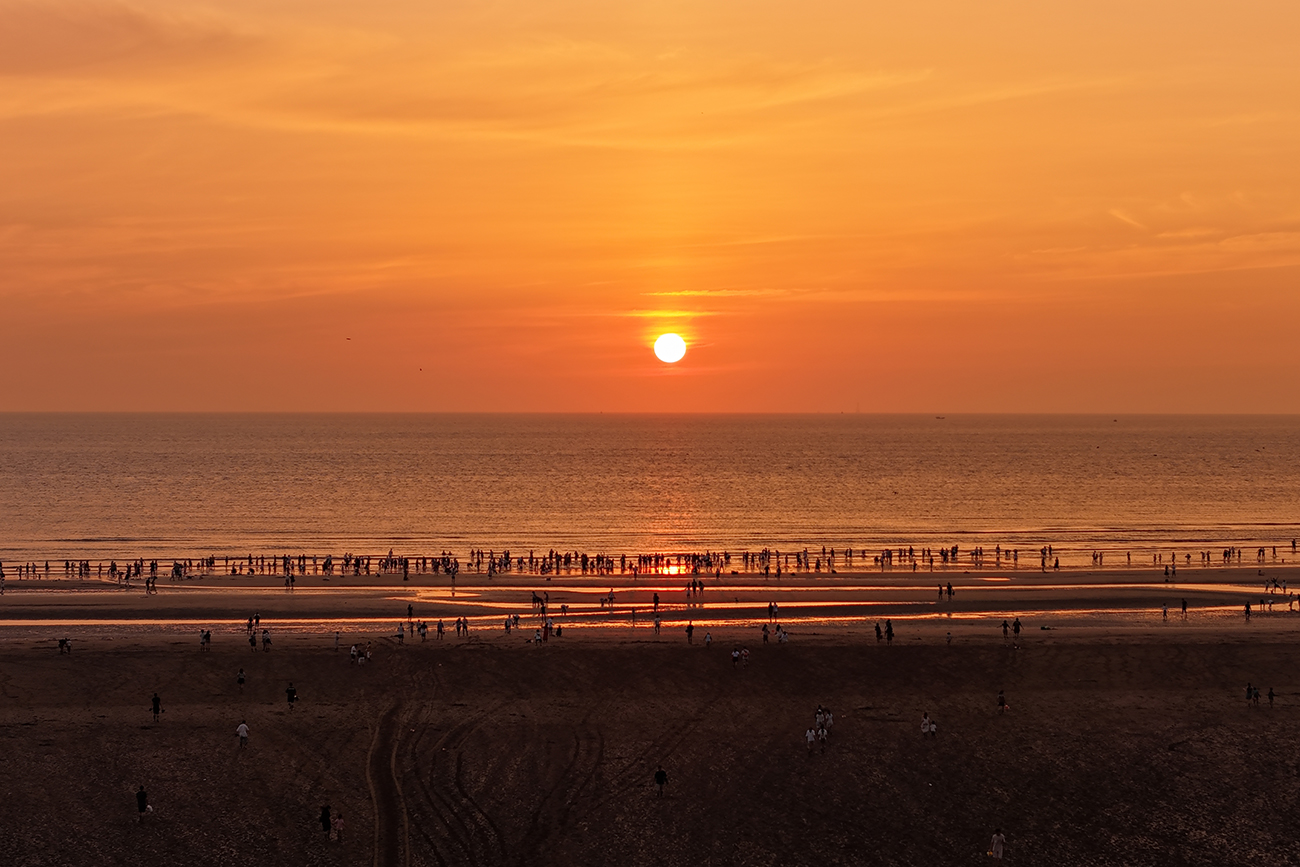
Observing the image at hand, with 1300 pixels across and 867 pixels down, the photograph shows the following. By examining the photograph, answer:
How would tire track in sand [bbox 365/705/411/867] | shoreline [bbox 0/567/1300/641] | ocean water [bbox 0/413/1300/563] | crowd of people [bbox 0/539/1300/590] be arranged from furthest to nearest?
ocean water [bbox 0/413/1300/563]
crowd of people [bbox 0/539/1300/590]
shoreline [bbox 0/567/1300/641]
tire track in sand [bbox 365/705/411/867]

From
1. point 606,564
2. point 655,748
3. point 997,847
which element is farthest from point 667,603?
point 997,847

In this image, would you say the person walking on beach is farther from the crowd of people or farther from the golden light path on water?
the crowd of people

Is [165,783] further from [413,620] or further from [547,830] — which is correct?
[413,620]

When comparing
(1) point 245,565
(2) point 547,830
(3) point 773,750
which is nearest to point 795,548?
(1) point 245,565

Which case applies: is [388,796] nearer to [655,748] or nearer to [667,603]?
[655,748]

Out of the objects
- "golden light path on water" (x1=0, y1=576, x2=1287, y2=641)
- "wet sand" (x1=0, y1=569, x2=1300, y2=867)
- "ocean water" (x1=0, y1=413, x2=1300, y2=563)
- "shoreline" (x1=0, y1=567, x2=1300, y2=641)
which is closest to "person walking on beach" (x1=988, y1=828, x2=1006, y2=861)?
"wet sand" (x1=0, y1=569, x2=1300, y2=867)

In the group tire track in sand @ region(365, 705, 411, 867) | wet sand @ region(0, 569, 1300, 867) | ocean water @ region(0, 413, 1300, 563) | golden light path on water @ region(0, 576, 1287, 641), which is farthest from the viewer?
ocean water @ region(0, 413, 1300, 563)
